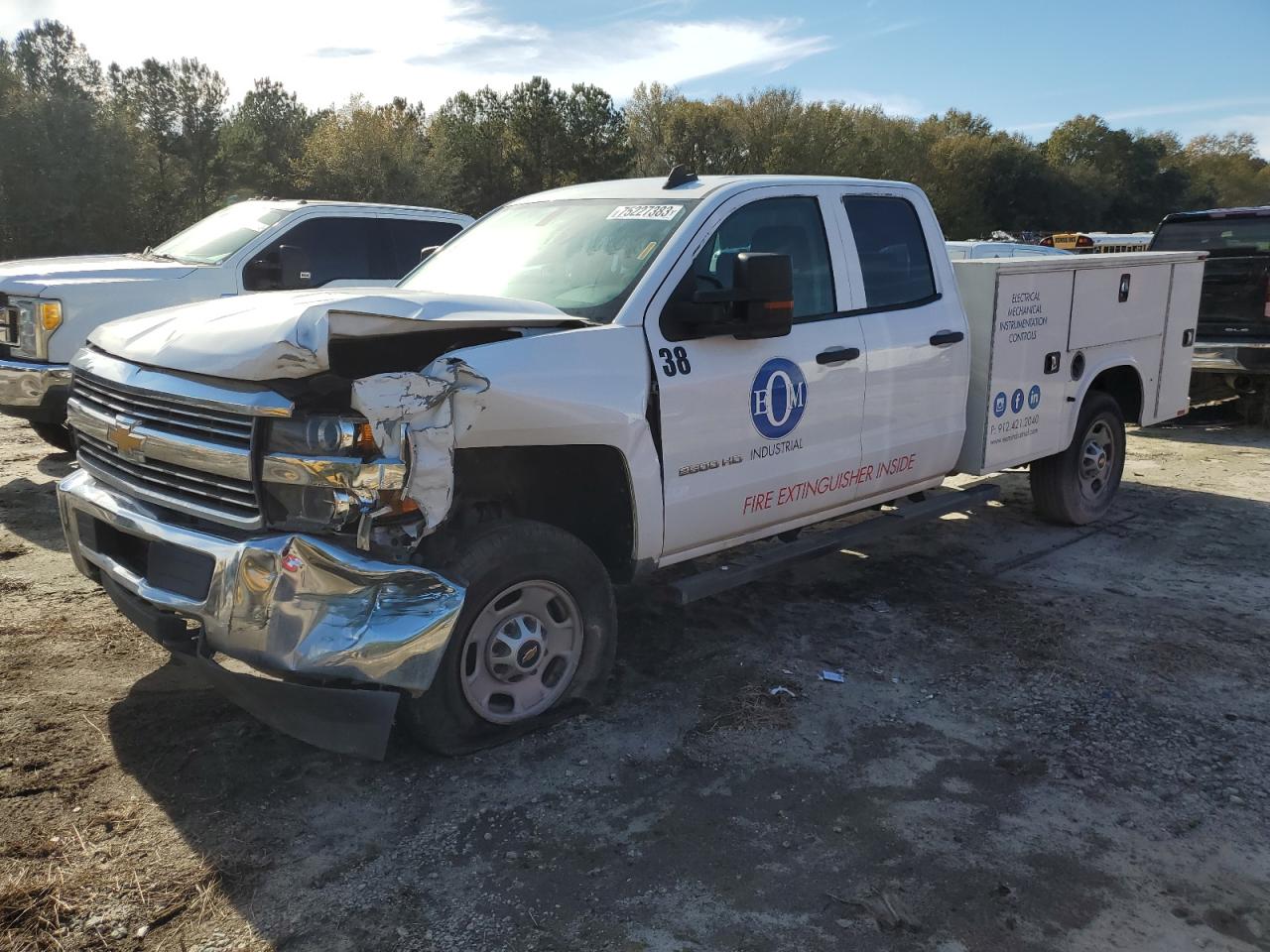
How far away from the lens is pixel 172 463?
11.1ft

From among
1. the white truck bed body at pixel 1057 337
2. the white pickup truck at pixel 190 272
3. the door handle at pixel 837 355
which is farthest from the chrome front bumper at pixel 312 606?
the white pickup truck at pixel 190 272

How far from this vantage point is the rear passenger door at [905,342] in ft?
16.3

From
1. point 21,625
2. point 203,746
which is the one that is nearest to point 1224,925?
point 203,746

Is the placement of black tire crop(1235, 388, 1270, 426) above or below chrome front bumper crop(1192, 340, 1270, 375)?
below

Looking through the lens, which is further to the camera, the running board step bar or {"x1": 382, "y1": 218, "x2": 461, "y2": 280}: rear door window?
{"x1": 382, "y1": 218, "x2": 461, "y2": 280}: rear door window

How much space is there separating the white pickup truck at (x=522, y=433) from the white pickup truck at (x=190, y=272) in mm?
3298

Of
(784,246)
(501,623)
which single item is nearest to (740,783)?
(501,623)

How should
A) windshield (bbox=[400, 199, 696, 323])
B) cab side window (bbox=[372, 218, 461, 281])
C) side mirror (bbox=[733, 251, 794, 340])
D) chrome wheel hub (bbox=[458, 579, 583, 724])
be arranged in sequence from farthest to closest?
cab side window (bbox=[372, 218, 461, 281]), windshield (bbox=[400, 199, 696, 323]), side mirror (bbox=[733, 251, 794, 340]), chrome wheel hub (bbox=[458, 579, 583, 724])

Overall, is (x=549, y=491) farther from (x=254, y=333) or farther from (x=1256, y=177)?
Result: (x=1256, y=177)

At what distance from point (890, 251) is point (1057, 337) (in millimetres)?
1607

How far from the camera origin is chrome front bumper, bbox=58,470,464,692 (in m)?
3.04

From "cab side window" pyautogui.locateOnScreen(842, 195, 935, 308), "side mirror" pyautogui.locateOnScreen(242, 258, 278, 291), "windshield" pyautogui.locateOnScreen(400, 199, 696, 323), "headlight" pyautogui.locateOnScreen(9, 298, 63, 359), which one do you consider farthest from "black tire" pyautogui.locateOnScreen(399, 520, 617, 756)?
"side mirror" pyautogui.locateOnScreen(242, 258, 278, 291)

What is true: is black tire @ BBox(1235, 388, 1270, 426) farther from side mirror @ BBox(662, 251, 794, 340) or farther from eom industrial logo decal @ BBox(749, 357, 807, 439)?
side mirror @ BBox(662, 251, 794, 340)

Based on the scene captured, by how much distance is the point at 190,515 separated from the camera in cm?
338
